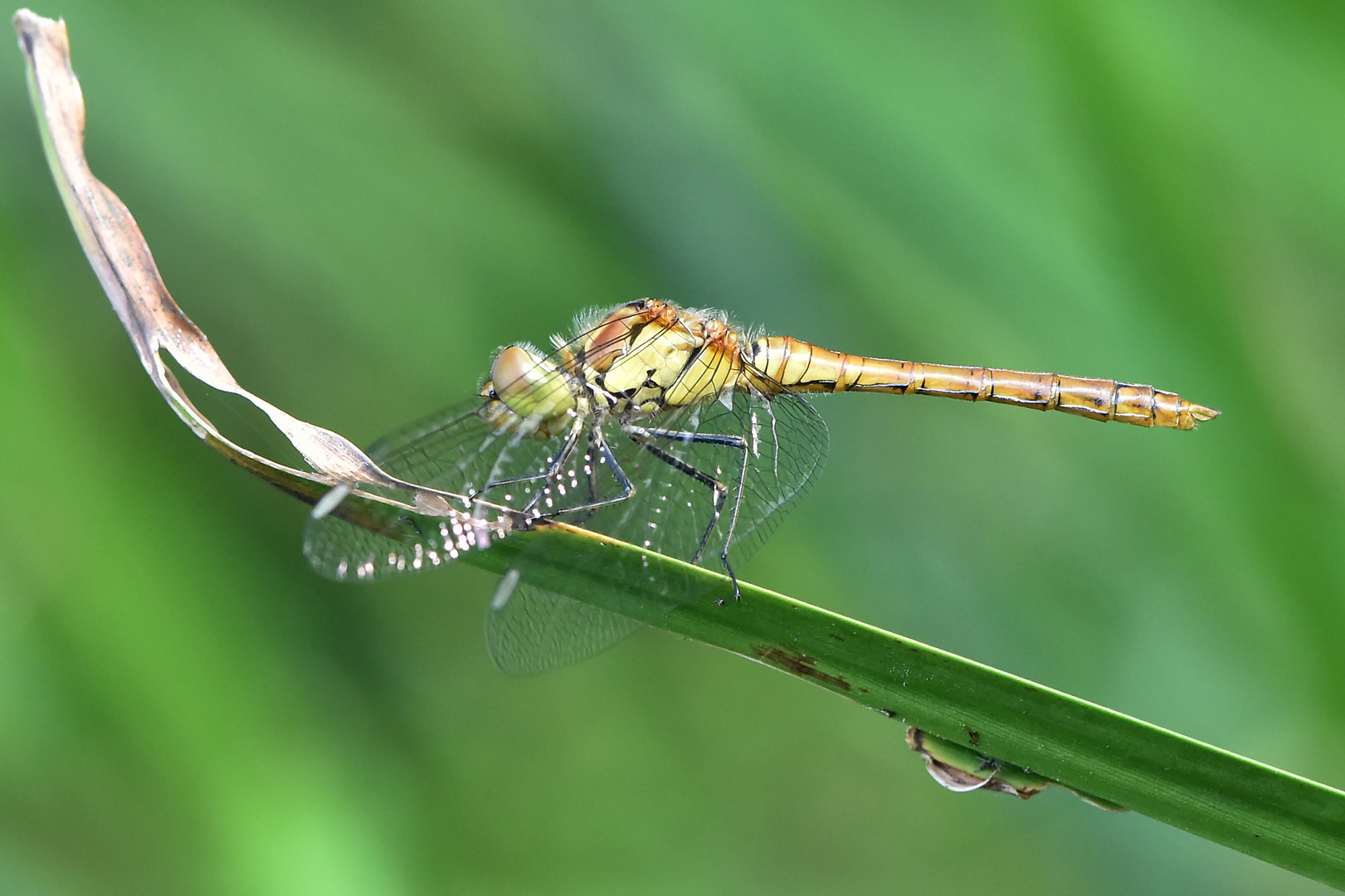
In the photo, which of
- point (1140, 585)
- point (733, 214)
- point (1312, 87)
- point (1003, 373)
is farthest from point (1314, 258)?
point (733, 214)

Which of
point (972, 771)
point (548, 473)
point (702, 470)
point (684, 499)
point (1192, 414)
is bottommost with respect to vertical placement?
point (972, 771)

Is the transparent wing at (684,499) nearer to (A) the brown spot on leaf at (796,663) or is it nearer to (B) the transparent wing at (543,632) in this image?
(B) the transparent wing at (543,632)

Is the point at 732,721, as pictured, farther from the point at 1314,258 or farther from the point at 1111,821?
the point at 1314,258

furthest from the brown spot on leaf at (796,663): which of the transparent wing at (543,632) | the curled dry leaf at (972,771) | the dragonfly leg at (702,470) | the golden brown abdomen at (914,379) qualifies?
the golden brown abdomen at (914,379)

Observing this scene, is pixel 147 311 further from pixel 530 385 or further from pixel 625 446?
pixel 625 446

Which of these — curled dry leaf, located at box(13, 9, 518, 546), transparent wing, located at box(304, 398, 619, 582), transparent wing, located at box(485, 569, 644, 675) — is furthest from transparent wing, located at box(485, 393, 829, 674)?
curled dry leaf, located at box(13, 9, 518, 546)

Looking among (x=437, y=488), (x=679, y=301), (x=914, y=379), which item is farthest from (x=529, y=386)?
(x=914, y=379)
